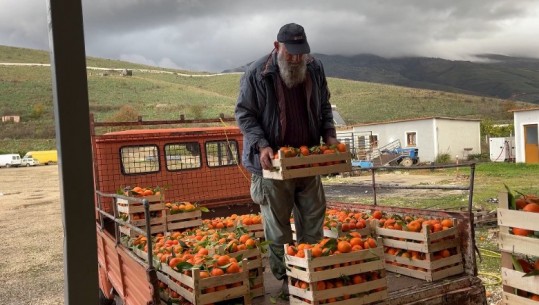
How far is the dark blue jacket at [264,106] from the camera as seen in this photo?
4125 mm

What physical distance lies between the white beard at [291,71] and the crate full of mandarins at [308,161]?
536mm

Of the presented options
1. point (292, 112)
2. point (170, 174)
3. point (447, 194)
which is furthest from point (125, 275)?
point (447, 194)

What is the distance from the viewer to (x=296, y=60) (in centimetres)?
399

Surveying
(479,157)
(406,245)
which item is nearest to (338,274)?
(406,245)

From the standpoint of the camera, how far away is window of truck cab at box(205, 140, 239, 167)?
788cm

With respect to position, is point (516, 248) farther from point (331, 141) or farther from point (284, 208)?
point (284, 208)

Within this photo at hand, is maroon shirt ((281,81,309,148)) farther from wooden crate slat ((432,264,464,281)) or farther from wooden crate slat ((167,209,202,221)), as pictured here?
wooden crate slat ((167,209,202,221))

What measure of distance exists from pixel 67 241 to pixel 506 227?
3.45 m

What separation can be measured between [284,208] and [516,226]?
1777 millimetres

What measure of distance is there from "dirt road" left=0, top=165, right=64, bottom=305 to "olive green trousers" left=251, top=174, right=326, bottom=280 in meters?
1.76

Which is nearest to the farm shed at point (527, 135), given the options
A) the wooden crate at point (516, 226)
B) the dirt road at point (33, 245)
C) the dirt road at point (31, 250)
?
the dirt road at point (33, 245)

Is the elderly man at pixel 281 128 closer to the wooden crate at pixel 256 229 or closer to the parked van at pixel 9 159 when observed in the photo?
the wooden crate at pixel 256 229

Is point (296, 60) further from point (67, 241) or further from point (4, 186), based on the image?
point (4, 186)

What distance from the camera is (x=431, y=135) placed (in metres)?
39.1
